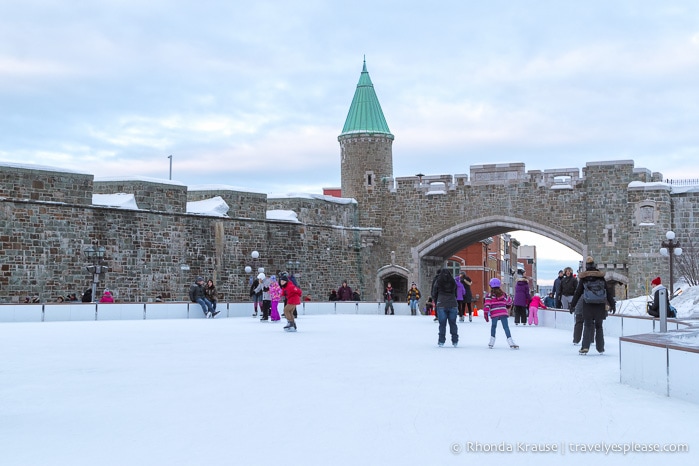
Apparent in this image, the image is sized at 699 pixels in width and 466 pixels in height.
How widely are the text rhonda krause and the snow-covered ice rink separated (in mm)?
23

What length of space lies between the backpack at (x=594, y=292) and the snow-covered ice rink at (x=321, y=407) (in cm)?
70

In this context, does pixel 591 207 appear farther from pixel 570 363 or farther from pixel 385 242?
pixel 570 363

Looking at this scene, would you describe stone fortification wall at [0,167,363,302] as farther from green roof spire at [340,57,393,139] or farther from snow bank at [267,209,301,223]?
green roof spire at [340,57,393,139]

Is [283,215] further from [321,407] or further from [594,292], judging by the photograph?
[321,407]

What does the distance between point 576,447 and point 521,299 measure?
12.9 meters

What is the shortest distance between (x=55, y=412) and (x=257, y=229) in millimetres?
22576

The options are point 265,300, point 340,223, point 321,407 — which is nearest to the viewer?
point 321,407

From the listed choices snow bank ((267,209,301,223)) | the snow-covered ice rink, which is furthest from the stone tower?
the snow-covered ice rink

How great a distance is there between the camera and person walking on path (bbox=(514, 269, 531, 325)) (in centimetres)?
1720

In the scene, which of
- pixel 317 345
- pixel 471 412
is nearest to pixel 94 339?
pixel 317 345

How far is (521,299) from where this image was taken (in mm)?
17578

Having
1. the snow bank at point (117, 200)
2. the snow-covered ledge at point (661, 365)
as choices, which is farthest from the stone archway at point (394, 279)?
the snow-covered ledge at point (661, 365)

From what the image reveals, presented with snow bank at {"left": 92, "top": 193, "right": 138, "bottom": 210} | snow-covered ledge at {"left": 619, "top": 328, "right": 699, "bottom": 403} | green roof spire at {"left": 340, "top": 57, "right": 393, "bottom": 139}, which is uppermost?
green roof spire at {"left": 340, "top": 57, "right": 393, "bottom": 139}

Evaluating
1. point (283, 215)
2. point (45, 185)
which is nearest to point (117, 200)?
point (45, 185)
